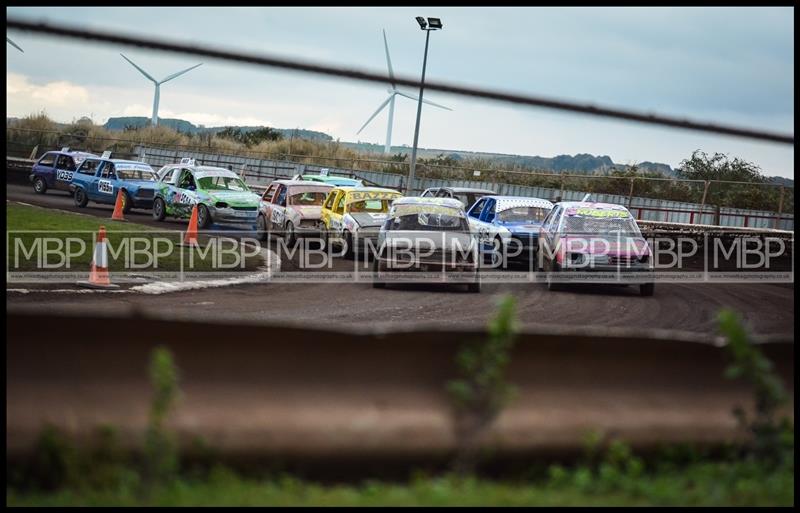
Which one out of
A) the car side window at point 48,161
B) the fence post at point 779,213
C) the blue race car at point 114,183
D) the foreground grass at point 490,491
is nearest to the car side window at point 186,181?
the blue race car at point 114,183

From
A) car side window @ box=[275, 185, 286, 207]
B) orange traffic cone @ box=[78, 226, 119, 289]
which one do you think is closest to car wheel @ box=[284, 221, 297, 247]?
car side window @ box=[275, 185, 286, 207]

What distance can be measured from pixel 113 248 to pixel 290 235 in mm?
5716

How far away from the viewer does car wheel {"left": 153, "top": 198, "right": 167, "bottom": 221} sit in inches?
1209

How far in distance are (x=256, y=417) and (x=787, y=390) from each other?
2.35 meters

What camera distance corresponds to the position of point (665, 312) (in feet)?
52.4

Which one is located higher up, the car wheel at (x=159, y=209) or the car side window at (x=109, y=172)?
the car side window at (x=109, y=172)

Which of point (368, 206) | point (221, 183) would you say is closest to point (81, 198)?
point (221, 183)

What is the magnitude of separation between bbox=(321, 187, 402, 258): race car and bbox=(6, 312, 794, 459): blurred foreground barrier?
18.0m

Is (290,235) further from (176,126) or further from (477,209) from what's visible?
(176,126)

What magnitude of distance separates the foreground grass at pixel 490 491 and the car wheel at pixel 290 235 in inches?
839

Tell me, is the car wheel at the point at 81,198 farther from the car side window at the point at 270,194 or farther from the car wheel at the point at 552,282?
the car wheel at the point at 552,282

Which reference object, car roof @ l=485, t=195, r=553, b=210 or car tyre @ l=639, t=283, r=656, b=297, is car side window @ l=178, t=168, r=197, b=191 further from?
car tyre @ l=639, t=283, r=656, b=297

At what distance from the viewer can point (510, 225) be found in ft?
75.4

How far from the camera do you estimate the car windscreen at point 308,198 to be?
84.1 ft
